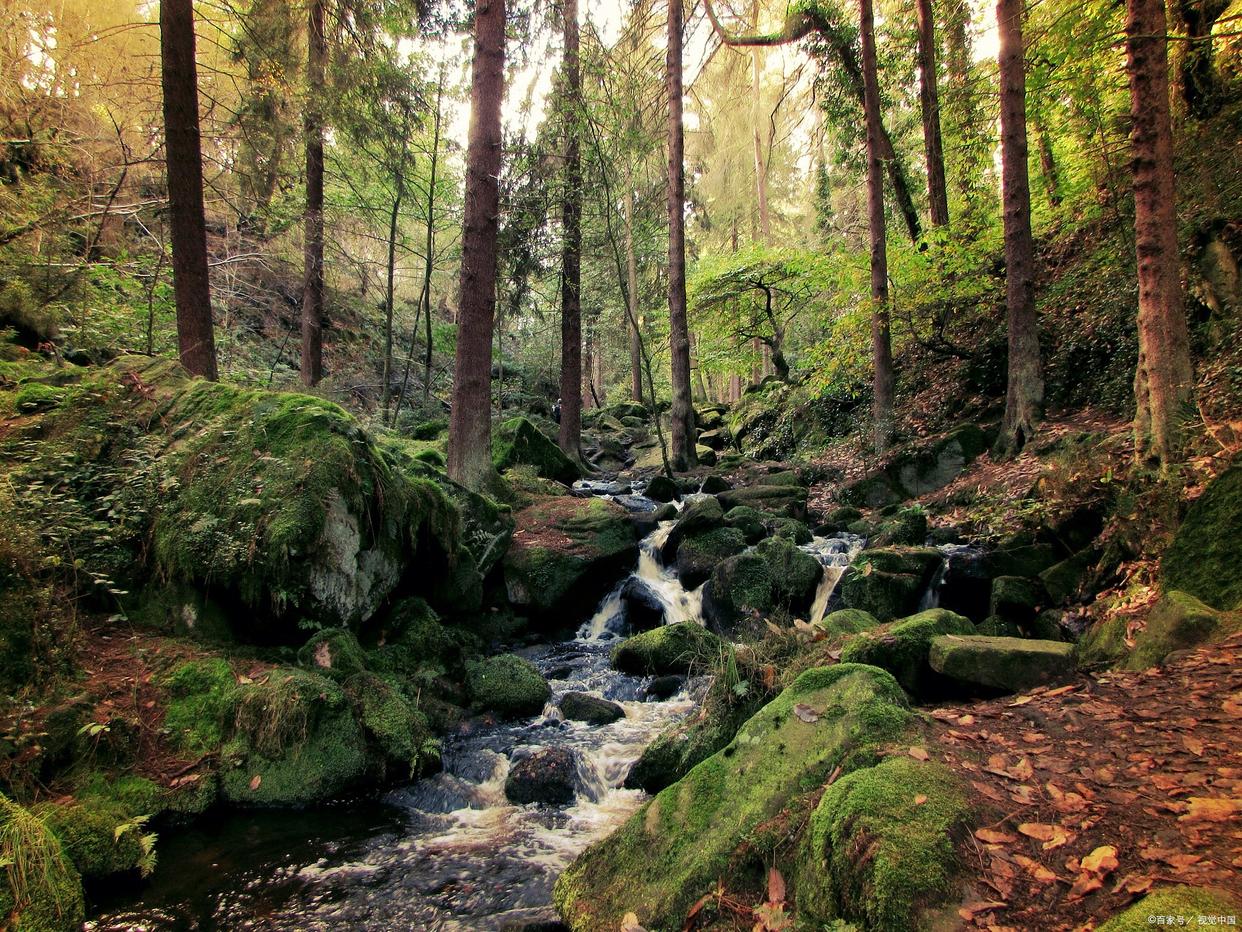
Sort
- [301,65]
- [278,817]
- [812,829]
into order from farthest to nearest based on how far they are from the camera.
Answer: [301,65], [278,817], [812,829]

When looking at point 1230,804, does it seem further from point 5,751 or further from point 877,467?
point 877,467

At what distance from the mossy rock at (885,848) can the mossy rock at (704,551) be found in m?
6.82

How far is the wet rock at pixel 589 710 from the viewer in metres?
6.35

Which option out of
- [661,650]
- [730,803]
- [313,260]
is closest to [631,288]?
[313,260]

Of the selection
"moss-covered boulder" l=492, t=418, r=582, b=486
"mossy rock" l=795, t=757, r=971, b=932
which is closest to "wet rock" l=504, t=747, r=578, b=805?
"mossy rock" l=795, t=757, r=971, b=932

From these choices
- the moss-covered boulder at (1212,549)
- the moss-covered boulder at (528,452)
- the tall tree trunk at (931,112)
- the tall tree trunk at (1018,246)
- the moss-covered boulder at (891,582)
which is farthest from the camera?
the tall tree trunk at (931,112)

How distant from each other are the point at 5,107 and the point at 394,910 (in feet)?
40.2

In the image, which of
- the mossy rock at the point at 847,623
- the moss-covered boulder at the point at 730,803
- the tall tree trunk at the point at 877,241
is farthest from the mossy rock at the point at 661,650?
the tall tree trunk at the point at 877,241

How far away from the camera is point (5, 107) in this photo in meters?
9.01

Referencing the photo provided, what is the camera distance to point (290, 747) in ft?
16.0

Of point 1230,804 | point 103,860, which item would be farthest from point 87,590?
point 1230,804

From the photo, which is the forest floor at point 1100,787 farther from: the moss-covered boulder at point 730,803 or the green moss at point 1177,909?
the moss-covered boulder at point 730,803

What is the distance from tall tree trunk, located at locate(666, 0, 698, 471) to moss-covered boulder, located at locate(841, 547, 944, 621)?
915cm

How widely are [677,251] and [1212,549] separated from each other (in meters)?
13.8
